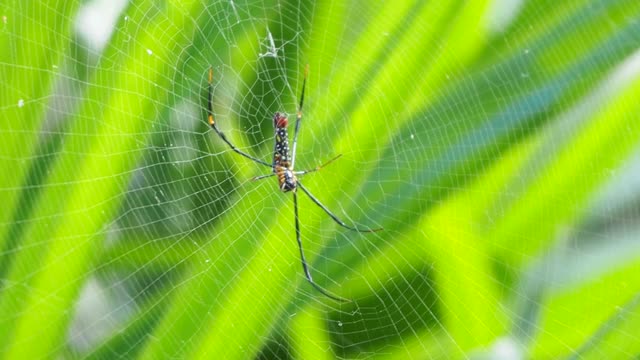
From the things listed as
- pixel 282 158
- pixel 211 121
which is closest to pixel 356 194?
pixel 211 121

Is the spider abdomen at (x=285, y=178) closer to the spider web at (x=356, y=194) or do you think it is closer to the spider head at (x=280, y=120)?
the spider head at (x=280, y=120)

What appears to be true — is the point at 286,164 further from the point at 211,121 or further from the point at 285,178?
the point at 211,121

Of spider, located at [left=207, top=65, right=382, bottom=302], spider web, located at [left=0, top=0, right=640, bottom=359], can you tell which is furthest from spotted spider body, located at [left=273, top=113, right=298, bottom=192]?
spider web, located at [left=0, top=0, right=640, bottom=359]

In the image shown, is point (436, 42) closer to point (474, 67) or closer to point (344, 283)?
point (474, 67)

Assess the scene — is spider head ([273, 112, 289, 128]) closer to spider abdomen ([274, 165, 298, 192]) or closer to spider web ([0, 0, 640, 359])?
spider abdomen ([274, 165, 298, 192])

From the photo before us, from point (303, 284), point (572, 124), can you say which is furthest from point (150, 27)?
point (572, 124)

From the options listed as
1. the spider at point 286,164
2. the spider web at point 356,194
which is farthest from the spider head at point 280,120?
the spider web at point 356,194
